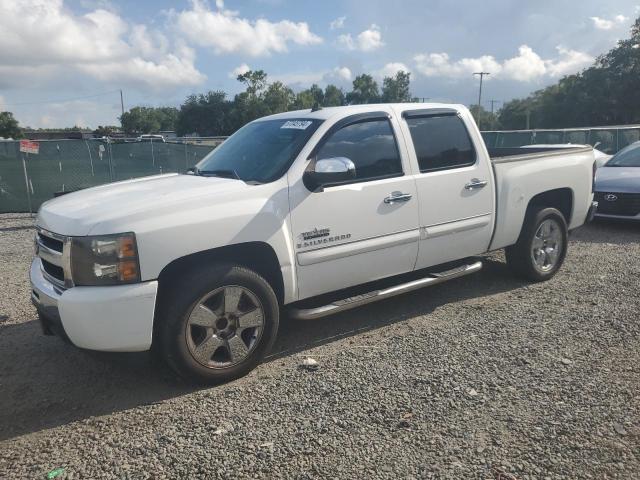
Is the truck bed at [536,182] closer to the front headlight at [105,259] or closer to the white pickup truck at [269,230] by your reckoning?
the white pickup truck at [269,230]

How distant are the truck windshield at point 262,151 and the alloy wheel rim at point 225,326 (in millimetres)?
899

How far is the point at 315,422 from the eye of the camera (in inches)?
127

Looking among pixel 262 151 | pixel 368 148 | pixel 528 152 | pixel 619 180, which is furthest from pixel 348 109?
pixel 619 180

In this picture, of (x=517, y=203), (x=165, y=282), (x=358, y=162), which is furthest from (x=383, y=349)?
(x=517, y=203)

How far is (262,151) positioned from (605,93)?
65041 millimetres

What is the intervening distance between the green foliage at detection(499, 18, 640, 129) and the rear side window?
62703mm

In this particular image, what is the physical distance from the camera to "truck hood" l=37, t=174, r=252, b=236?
3352mm

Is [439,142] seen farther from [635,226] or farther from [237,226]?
[635,226]

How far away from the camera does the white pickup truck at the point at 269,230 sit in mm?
3330

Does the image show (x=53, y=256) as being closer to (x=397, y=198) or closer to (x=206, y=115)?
(x=397, y=198)

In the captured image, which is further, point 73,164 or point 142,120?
point 142,120

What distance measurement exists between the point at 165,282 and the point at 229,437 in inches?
43.4

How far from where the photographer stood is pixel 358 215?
4.23m

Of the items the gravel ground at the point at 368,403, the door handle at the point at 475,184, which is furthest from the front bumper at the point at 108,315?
the door handle at the point at 475,184
